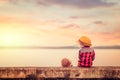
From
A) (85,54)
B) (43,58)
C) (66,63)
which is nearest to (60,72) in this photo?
(85,54)

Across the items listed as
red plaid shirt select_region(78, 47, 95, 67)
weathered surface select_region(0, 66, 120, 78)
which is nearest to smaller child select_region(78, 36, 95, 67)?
red plaid shirt select_region(78, 47, 95, 67)

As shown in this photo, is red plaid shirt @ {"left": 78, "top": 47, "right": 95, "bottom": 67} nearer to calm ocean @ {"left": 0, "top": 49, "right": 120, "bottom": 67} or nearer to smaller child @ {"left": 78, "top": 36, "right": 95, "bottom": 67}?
smaller child @ {"left": 78, "top": 36, "right": 95, "bottom": 67}

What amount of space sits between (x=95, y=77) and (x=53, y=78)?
1.20 feet

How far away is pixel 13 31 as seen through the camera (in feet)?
14.8

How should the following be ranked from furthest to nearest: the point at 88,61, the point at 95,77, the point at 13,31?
the point at 13,31 < the point at 88,61 < the point at 95,77

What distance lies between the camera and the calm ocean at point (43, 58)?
442 centimetres

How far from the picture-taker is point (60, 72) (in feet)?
9.18

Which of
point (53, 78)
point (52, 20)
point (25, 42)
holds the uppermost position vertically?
point (52, 20)

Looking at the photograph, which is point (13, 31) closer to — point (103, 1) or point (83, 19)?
point (83, 19)

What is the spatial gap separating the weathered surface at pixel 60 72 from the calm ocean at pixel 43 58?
1.50 m

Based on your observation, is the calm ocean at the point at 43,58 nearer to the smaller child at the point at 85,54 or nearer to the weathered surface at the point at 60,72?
the smaller child at the point at 85,54

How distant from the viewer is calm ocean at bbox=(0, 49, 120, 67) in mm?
4422

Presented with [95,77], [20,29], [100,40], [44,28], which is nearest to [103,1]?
[100,40]

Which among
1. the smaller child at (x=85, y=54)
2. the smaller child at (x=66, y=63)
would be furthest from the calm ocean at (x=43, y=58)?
the smaller child at (x=85, y=54)
